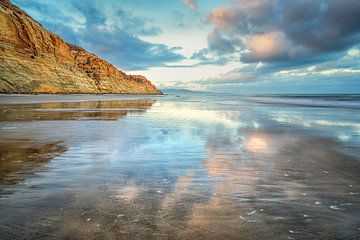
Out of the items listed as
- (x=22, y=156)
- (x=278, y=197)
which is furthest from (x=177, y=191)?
(x=22, y=156)

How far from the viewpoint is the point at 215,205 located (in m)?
4.84

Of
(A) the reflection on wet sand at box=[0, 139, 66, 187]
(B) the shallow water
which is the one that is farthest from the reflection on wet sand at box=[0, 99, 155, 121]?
(B) the shallow water

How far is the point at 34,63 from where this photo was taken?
75938 mm

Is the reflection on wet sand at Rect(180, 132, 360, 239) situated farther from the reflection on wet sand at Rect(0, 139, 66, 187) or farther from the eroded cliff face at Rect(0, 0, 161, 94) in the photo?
the eroded cliff face at Rect(0, 0, 161, 94)

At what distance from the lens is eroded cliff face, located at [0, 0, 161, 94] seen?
6694 cm

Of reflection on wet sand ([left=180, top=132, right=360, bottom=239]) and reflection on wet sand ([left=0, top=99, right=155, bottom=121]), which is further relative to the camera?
reflection on wet sand ([left=0, top=99, right=155, bottom=121])

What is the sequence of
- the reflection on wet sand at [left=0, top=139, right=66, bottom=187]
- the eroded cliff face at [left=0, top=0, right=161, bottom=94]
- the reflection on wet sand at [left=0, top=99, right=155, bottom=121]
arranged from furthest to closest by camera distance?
the eroded cliff face at [left=0, top=0, right=161, bottom=94]
the reflection on wet sand at [left=0, top=99, right=155, bottom=121]
the reflection on wet sand at [left=0, top=139, right=66, bottom=187]

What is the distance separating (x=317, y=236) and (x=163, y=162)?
4847mm

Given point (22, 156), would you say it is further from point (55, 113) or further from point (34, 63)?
point (34, 63)

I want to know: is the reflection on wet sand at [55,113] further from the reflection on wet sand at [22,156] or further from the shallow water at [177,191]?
the shallow water at [177,191]

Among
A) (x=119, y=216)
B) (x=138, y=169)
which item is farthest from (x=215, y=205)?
(x=138, y=169)

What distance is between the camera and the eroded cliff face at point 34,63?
66.9m

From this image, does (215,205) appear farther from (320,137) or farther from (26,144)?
(320,137)

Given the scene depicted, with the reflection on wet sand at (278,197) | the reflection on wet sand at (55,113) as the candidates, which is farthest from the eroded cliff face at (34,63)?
the reflection on wet sand at (278,197)
